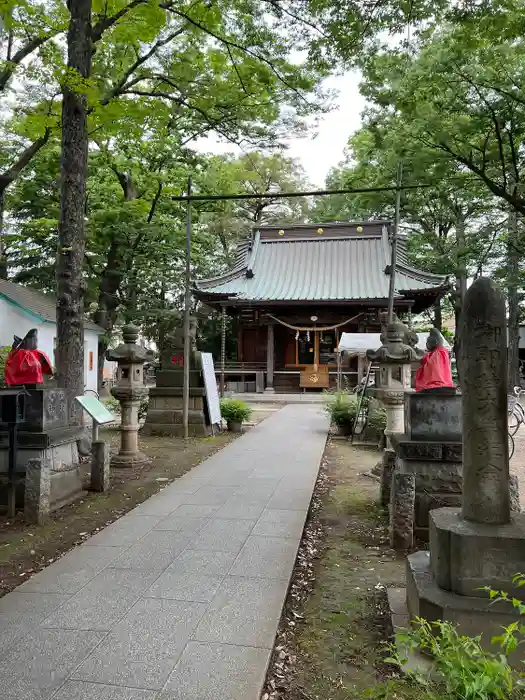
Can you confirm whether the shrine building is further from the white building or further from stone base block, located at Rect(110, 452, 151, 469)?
stone base block, located at Rect(110, 452, 151, 469)

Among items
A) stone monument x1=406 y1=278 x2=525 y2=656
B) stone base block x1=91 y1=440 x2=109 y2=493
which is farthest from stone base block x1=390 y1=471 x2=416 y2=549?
stone base block x1=91 y1=440 x2=109 y2=493

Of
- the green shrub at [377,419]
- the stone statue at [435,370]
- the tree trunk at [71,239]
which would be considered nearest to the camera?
the stone statue at [435,370]

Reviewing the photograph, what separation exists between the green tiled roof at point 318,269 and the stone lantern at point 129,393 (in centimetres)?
1304

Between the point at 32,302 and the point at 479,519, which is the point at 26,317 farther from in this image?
the point at 479,519

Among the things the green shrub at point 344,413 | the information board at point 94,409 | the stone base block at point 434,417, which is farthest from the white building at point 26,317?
the stone base block at point 434,417

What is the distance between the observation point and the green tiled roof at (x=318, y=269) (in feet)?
71.2

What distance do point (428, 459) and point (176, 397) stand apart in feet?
25.9

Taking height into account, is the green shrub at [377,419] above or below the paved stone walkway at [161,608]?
above

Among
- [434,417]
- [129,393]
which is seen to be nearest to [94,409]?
[129,393]

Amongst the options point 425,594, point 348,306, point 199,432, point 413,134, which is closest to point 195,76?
point 413,134

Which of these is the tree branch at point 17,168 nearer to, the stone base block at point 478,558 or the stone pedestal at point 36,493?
the stone pedestal at point 36,493

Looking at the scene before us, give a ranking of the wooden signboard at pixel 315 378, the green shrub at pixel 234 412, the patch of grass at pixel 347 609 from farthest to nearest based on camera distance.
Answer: the wooden signboard at pixel 315 378
the green shrub at pixel 234 412
the patch of grass at pixel 347 609

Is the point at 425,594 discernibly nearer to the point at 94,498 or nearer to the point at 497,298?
the point at 497,298

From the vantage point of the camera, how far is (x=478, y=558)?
8.93 feet
